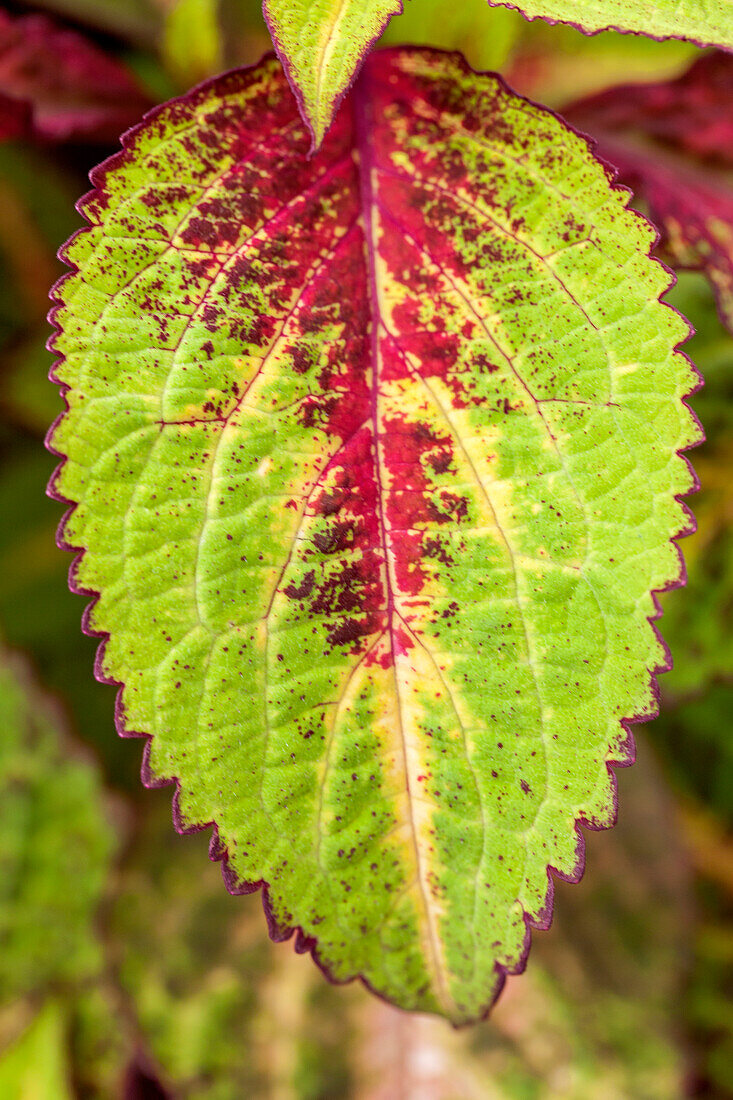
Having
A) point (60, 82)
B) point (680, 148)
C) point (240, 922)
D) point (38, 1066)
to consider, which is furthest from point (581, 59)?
point (38, 1066)

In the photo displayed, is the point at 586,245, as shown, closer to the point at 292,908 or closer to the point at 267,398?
the point at 267,398

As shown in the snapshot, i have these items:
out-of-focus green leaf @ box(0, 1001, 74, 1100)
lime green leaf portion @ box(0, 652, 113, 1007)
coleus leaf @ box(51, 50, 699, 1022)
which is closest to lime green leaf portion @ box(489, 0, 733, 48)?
coleus leaf @ box(51, 50, 699, 1022)

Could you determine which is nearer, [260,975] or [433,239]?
[433,239]

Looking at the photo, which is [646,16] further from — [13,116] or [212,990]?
[212,990]

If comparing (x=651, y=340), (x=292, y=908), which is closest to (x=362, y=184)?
(x=651, y=340)

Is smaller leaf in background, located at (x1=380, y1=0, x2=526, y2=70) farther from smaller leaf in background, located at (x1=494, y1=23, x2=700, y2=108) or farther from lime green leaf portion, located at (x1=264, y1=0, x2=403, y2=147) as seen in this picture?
lime green leaf portion, located at (x1=264, y1=0, x2=403, y2=147)

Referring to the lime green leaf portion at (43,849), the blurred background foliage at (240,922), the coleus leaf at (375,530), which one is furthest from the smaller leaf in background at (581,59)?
the lime green leaf portion at (43,849)

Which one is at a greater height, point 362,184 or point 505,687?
point 362,184
